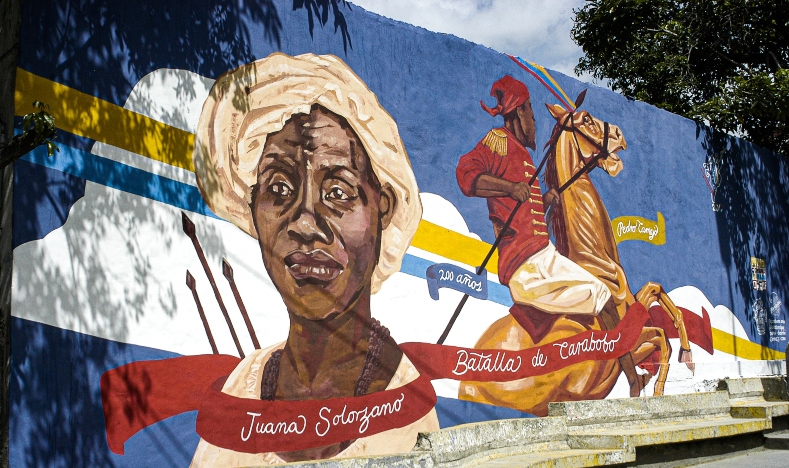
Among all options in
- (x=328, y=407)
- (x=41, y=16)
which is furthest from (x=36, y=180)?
(x=328, y=407)

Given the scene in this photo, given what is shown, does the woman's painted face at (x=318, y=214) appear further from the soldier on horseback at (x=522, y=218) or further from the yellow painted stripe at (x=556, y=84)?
the yellow painted stripe at (x=556, y=84)

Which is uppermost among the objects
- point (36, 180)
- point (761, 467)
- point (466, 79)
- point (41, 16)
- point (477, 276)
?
point (466, 79)

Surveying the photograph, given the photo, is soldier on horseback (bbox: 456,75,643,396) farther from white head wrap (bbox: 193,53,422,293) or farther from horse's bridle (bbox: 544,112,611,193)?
white head wrap (bbox: 193,53,422,293)

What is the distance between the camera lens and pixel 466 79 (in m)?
8.22

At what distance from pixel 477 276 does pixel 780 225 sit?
23.2ft

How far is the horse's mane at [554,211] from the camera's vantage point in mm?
8820

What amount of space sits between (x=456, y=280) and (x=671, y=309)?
3954mm

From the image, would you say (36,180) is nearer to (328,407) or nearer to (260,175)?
(260,175)

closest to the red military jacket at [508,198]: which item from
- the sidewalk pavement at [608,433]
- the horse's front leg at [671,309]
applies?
the sidewalk pavement at [608,433]

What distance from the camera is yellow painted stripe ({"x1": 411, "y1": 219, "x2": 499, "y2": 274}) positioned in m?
7.45

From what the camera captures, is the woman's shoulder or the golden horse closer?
the woman's shoulder

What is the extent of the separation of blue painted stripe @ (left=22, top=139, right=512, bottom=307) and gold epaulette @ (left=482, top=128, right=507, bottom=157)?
3.31 meters

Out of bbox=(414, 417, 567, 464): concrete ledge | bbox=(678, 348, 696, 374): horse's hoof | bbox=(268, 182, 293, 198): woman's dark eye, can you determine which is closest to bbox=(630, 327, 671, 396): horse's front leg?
bbox=(678, 348, 696, 374): horse's hoof

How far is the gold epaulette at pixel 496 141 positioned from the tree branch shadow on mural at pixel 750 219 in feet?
14.2
